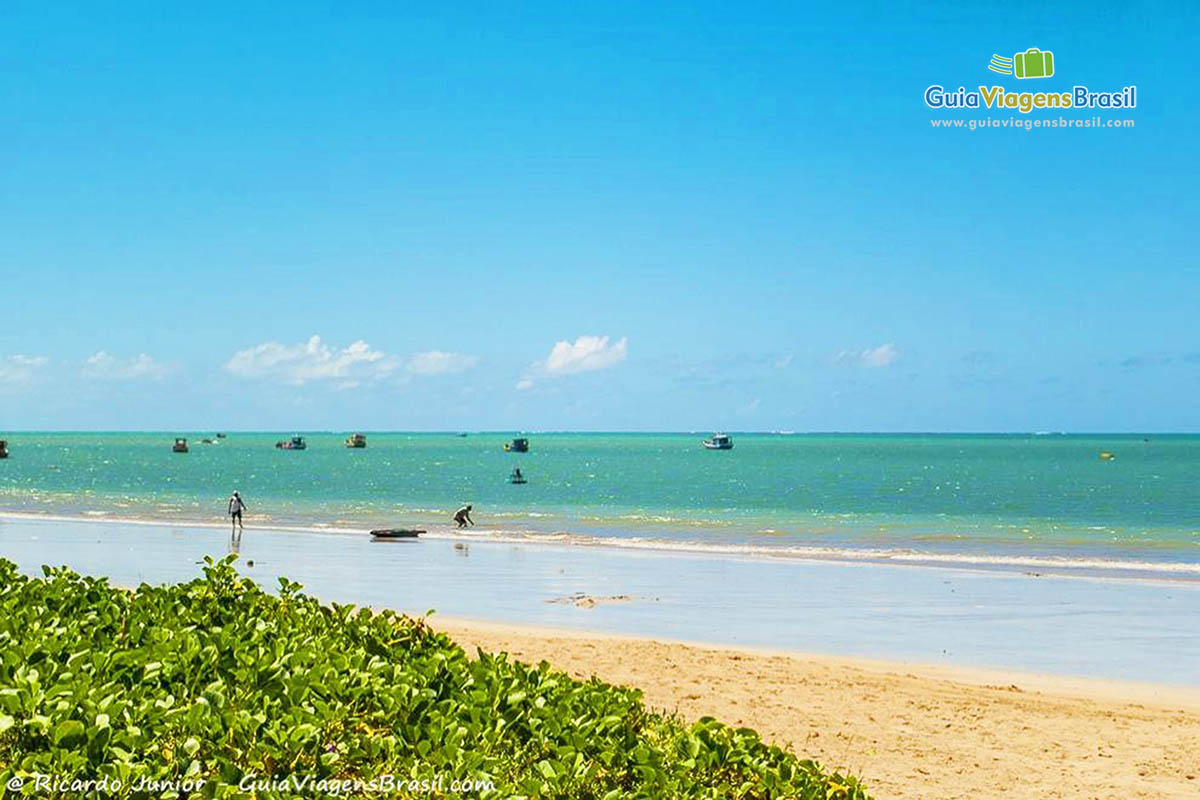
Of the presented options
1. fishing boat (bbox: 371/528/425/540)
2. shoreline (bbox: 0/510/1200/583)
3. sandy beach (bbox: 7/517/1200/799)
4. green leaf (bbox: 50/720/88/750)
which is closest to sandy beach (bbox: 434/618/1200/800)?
sandy beach (bbox: 7/517/1200/799)

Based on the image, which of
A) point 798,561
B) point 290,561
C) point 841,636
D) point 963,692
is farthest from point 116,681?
point 798,561

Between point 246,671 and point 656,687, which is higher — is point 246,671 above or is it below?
above

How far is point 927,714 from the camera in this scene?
39.2ft

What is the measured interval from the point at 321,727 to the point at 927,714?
8.82m

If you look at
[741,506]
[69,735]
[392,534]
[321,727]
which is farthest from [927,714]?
[741,506]

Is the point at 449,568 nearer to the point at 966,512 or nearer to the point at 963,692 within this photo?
the point at 963,692

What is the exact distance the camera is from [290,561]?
31203 millimetres

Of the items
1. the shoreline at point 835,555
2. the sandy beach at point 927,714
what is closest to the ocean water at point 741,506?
the shoreline at point 835,555

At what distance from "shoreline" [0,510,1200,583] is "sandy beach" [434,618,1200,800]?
16839mm

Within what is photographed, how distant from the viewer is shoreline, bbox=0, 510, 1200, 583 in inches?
1243

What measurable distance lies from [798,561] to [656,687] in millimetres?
21272

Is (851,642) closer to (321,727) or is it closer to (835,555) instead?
(321,727)

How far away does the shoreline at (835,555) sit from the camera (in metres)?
31.6

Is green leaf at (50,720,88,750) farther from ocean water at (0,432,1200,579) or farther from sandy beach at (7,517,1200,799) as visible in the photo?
ocean water at (0,432,1200,579)
